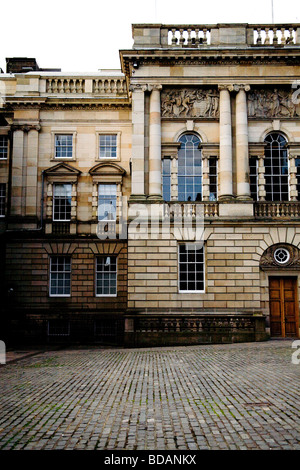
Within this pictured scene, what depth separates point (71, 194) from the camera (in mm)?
30609

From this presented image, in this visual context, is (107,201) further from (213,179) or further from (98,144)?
(213,179)

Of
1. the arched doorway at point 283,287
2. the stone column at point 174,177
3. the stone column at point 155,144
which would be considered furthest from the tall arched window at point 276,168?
the stone column at point 155,144

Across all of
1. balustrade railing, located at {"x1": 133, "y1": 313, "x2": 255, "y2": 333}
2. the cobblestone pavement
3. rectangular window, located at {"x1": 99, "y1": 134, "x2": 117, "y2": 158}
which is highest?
rectangular window, located at {"x1": 99, "y1": 134, "x2": 117, "y2": 158}

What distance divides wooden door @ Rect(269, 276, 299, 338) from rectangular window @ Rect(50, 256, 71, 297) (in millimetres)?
12919

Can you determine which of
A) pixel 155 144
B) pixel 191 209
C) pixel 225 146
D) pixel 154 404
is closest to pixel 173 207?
pixel 191 209

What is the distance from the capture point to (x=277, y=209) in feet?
81.0

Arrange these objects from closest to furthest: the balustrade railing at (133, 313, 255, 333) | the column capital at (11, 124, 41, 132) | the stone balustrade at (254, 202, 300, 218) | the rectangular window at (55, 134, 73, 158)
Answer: the balustrade railing at (133, 313, 255, 333)
the stone balustrade at (254, 202, 300, 218)
the column capital at (11, 124, 41, 132)
the rectangular window at (55, 134, 73, 158)

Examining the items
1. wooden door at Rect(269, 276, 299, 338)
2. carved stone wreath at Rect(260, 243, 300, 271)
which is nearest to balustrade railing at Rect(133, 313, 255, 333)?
wooden door at Rect(269, 276, 299, 338)

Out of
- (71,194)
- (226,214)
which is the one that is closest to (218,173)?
(226,214)

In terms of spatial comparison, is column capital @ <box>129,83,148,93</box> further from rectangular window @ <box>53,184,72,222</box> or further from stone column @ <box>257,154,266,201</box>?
rectangular window @ <box>53,184,72,222</box>

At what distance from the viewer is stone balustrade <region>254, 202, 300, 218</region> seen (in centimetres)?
2464
